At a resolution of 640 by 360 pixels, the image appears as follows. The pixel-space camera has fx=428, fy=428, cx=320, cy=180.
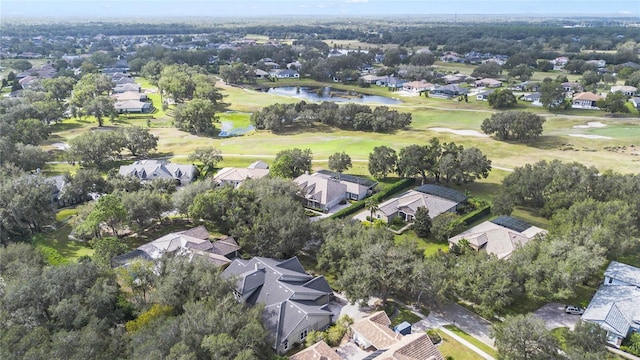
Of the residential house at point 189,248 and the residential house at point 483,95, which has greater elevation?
the residential house at point 483,95

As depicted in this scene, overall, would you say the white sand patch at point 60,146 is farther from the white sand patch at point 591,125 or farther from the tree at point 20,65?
the white sand patch at point 591,125

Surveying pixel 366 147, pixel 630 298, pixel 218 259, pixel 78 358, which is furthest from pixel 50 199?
pixel 630 298

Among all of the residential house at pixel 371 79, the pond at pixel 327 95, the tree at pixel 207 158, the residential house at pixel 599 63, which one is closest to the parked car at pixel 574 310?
the tree at pixel 207 158

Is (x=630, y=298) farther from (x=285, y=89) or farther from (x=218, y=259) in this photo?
(x=285, y=89)

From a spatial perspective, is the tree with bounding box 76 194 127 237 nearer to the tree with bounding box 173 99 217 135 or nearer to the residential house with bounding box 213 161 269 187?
the residential house with bounding box 213 161 269 187

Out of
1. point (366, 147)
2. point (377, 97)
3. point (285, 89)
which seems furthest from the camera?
point (285, 89)
